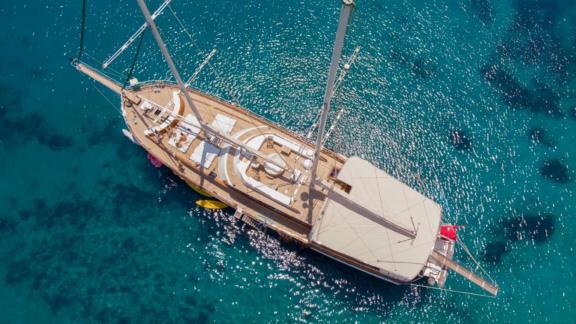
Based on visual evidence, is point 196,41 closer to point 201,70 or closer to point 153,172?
point 201,70

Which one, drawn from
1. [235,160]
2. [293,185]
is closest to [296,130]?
[293,185]

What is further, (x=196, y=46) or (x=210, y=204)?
(x=196, y=46)

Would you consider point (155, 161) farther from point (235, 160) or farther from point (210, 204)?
point (235, 160)

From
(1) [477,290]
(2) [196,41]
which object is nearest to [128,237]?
(2) [196,41]

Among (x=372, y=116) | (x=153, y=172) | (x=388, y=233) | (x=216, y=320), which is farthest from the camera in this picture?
Answer: (x=372, y=116)

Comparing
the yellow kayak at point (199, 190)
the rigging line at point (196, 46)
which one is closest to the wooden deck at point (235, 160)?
the yellow kayak at point (199, 190)

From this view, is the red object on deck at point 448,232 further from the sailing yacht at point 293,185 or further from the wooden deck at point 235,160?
the wooden deck at point 235,160

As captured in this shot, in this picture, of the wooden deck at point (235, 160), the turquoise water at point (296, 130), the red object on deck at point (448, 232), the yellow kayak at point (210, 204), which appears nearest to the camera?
the red object on deck at point (448, 232)
